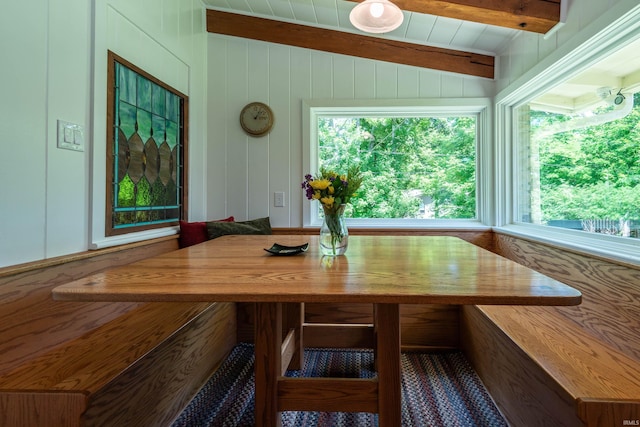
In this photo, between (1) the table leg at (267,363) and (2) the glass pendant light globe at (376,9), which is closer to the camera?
(1) the table leg at (267,363)

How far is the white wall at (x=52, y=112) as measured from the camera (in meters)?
1.16

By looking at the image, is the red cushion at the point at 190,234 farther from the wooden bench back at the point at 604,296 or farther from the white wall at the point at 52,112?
the wooden bench back at the point at 604,296

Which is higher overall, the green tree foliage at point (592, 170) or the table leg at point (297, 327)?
the green tree foliage at point (592, 170)

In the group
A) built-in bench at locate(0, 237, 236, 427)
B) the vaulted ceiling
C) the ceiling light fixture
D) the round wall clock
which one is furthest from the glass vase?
the vaulted ceiling

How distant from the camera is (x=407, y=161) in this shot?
2670 mm

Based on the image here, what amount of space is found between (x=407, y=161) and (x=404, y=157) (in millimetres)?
41

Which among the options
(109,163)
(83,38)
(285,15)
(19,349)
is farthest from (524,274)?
(285,15)

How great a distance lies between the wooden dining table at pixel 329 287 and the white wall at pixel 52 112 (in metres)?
0.48

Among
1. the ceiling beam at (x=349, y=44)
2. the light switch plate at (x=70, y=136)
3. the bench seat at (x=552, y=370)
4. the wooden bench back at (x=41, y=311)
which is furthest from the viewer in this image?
the ceiling beam at (x=349, y=44)

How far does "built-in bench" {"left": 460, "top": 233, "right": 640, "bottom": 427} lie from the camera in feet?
3.10

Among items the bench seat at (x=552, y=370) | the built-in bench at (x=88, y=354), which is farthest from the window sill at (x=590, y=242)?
the built-in bench at (x=88, y=354)

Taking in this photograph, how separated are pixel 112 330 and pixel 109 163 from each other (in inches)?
31.4

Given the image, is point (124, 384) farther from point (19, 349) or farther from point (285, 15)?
point (285, 15)

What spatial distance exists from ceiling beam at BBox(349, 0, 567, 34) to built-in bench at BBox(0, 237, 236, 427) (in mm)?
2083
